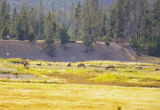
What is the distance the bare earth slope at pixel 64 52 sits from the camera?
495 feet

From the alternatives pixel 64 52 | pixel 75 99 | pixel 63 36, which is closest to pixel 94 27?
pixel 63 36

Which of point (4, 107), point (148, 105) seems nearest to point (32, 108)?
point (4, 107)

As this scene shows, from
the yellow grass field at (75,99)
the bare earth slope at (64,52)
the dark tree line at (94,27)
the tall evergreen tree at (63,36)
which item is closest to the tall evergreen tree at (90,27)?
the dark tree line at (94,27)

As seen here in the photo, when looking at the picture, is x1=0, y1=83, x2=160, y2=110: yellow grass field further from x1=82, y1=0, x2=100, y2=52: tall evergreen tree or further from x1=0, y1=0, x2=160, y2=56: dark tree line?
x1=82, y1=0, x2=100, y2=52: tall evergreen tree

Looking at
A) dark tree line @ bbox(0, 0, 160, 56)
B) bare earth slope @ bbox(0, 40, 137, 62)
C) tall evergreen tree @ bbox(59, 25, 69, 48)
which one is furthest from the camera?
tall evergreen tree @ bbox(59, 25, 69, 48)

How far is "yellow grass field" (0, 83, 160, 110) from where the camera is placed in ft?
122

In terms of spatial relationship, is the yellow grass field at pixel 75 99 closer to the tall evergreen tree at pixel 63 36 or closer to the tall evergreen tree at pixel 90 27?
the tall evergreen tree at pixel 90 27

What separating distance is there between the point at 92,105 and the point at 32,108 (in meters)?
6.73

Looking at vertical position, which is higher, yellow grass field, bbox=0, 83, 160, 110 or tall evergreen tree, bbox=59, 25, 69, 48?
tall evergreen tree, bbox=59, 25, 69, 48

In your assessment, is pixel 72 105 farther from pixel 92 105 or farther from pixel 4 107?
pixel 4 107

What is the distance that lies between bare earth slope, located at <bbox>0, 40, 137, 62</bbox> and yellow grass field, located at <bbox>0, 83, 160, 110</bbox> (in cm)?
9767

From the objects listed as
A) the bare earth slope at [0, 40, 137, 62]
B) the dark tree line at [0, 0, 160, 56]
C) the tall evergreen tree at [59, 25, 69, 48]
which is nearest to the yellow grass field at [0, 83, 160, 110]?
the bare earth slope at [0, 40, 137, 62]

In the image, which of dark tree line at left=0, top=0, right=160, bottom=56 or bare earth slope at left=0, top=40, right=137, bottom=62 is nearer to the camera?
bare earth slope at left=0, top=40, right=137, bottom=62

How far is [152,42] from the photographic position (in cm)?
16588
